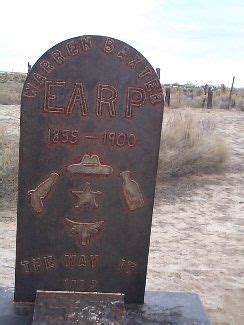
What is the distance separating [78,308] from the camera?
239 centimetres

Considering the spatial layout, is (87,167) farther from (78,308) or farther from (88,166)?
(78,308)

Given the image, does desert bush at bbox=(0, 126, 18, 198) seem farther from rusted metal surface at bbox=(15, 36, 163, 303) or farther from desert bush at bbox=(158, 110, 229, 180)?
rusted metal surface at bbox=(15, 36, 163, 303)

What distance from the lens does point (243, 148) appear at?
438 inches

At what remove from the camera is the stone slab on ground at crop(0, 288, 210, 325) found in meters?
2.46

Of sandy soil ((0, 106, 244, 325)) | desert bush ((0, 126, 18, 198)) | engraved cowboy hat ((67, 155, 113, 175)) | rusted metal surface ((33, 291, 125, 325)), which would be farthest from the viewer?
desert bush ((0, 126, 18, 198))

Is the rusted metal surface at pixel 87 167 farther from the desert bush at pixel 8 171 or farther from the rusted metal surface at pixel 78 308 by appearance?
the desert bush at pixel 8 171

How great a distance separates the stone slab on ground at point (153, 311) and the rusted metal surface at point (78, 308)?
0.34ft

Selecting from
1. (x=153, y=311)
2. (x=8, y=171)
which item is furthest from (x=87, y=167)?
(x=8, y=171)

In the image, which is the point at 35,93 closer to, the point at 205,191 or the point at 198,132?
the point at 205,191

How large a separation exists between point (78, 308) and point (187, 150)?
6.51m

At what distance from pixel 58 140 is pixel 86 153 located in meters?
0.15

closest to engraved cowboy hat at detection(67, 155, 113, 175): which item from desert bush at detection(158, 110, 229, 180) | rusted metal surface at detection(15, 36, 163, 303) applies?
rusted metal surface at detection(15, 36, 163, 303)

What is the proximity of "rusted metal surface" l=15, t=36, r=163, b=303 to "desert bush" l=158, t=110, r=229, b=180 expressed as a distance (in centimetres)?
534

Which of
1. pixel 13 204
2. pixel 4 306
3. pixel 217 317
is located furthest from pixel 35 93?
pixel 13 204
